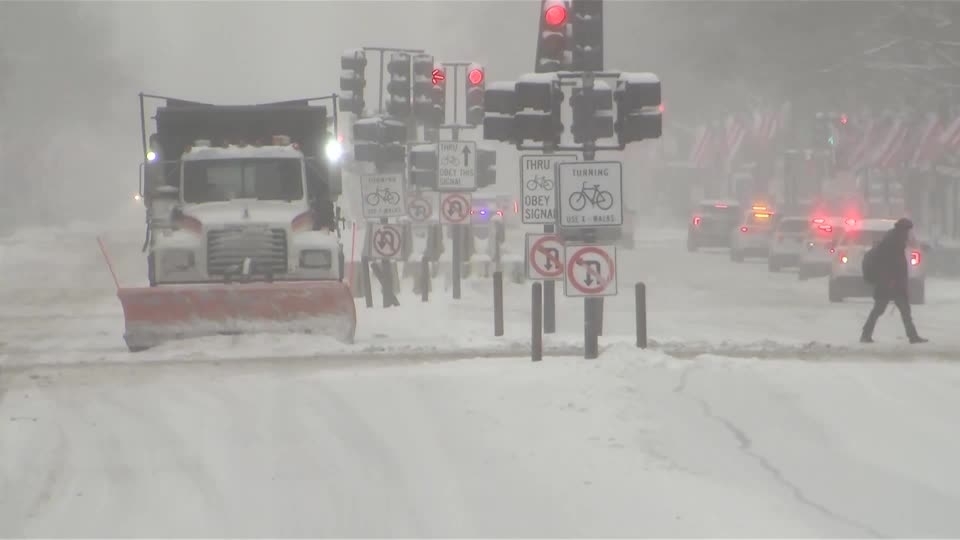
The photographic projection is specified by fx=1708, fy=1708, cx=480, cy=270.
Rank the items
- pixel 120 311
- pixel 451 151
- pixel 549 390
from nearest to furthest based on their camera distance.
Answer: pixel 549 390 → pixel 451 151 → pixel 120 311

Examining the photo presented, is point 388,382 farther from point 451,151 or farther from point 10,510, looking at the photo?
point 451,151

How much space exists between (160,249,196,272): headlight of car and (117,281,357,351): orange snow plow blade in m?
0.60

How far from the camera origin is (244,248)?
69.6ft

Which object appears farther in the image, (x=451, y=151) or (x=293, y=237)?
(x=451, y=151)

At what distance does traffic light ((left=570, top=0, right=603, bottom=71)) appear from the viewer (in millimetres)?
16062

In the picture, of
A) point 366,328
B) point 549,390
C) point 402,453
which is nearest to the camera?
point 402,453

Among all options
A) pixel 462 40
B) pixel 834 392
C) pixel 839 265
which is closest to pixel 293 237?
pixel 834 392

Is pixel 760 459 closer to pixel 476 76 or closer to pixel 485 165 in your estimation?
pixel 485 165

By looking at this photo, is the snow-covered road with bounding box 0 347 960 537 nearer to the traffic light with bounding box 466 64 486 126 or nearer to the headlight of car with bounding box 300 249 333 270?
the headlight of car with bounding box 300 249 333 270

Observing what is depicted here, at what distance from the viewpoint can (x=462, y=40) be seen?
118 metres

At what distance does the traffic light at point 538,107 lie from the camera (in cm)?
1603

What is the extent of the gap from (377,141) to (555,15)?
1132cm

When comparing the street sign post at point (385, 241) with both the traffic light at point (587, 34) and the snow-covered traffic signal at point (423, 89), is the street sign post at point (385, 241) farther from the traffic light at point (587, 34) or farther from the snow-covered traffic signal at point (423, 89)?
A: the traffic light at point (587, 34)

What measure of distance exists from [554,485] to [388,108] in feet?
60.8
